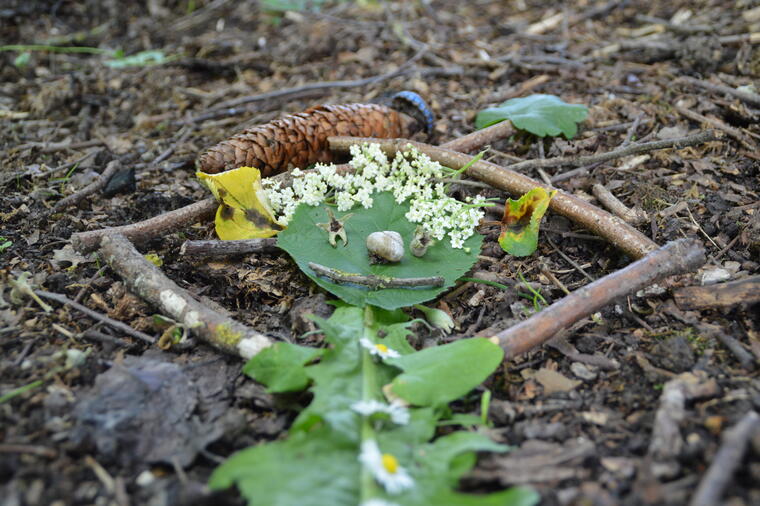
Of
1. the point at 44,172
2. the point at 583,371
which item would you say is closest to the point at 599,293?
the point at 583,371

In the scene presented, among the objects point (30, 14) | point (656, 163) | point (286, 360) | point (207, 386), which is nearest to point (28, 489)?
point (207, 386)

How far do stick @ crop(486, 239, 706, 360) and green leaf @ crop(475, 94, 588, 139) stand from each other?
109 cm

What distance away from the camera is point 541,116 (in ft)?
9.43

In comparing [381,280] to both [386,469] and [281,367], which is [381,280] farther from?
[386,469]

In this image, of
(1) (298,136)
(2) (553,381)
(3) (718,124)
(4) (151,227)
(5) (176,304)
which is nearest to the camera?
(2) (553,381)

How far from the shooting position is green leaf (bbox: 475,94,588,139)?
111 inches

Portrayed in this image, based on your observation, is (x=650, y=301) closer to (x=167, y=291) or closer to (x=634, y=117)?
(x=634, y=117)

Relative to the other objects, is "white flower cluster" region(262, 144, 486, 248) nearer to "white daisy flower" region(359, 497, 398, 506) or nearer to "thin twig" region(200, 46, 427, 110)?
"white daisy flower" region(359, 497, 398, 506)

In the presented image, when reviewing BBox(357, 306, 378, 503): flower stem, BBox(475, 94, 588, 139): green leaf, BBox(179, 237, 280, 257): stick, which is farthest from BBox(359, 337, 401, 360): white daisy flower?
BBox(475, 94, 588, 139): green leaf

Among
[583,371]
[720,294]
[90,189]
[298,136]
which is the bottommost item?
[583,371]

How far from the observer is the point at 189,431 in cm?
151

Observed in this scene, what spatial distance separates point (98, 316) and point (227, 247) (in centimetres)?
54

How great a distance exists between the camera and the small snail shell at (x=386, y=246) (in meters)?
2.05

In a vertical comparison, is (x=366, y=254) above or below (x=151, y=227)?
below
